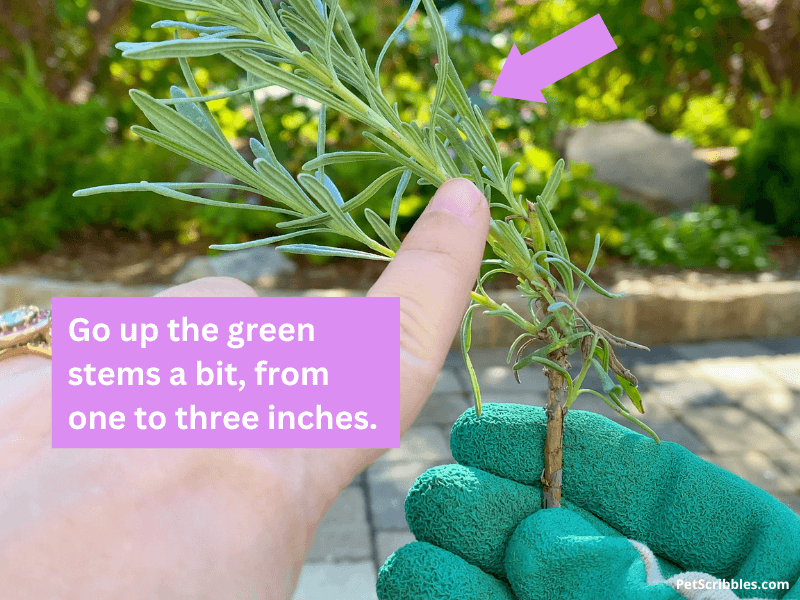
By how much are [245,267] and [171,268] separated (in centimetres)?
44

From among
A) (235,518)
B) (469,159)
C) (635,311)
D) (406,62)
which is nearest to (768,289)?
(635,311)

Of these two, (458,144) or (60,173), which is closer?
(458,144)

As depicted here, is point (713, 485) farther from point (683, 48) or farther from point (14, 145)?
point (683, 48)

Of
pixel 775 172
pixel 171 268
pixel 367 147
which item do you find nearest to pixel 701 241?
pixel 775 172

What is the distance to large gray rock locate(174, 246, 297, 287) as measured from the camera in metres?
3.54

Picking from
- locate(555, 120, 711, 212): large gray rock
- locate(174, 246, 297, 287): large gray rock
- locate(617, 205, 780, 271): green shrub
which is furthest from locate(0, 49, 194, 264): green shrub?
locate(555, 120, 711, 212): large gray rock

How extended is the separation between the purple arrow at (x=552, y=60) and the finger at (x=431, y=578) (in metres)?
0.49

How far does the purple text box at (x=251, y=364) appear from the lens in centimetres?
60

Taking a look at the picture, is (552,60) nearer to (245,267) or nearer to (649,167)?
(245,267)

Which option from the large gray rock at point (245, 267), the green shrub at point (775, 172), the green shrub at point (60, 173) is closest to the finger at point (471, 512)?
the large gray rock at point (245, 267)

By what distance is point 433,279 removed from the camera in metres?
0.62

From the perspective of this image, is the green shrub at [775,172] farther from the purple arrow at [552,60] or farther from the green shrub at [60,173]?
the purple arrow at [552,60]

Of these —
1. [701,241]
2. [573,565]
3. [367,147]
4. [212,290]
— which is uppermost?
[367,147]

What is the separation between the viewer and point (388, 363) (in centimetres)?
60
